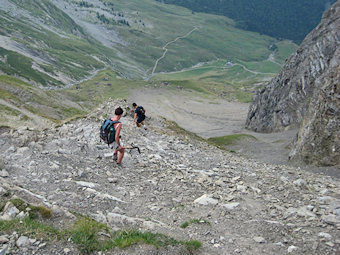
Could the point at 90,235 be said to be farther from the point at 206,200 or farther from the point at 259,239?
the point at 206,200

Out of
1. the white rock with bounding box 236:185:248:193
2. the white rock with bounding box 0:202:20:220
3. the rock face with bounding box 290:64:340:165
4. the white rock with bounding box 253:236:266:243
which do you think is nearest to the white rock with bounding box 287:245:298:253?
the white rock with bounding box 253:236:266:243

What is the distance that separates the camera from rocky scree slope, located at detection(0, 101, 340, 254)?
11836 millimetres

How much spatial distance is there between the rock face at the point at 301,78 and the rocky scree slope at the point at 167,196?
77.8m

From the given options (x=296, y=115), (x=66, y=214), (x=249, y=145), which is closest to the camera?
(x=66, y=214)

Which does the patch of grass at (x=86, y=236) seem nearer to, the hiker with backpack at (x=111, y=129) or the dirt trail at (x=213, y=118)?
the hiker with backpack at (x=111, y=129)

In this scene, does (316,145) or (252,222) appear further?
(316,145)

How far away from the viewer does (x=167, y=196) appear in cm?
1641

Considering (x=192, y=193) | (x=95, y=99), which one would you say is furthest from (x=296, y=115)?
(x=95, y=99)

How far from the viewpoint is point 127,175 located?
18594mm

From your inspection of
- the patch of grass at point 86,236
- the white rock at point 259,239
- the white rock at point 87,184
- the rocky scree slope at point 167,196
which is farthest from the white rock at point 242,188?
the patch of grass at point 86,236

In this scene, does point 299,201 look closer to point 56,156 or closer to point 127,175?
point 127,175

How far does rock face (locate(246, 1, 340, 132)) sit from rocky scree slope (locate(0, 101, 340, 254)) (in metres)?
77.8

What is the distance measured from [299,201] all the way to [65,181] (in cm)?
1199

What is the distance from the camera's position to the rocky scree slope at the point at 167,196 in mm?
11836
